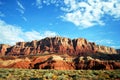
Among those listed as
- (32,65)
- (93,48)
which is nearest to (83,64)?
(32,65)

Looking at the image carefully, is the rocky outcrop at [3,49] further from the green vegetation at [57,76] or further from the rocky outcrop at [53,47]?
the green vegetation at [57,76]

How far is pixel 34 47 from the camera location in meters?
146

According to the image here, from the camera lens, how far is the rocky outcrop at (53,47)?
138 meters

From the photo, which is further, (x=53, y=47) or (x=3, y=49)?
(x=3, y=49)

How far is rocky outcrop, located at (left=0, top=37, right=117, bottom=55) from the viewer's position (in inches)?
5448

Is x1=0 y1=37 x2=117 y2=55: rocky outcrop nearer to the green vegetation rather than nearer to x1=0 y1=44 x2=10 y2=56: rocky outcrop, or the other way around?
x1=0 y1=44 x2=10 y2=56: rocky outcrop

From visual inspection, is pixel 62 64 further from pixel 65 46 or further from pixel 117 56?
pixel 65 46

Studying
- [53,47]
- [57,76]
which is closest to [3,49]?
[53,47]

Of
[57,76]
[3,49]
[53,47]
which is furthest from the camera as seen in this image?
[3,49]

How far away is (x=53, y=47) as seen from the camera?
139m

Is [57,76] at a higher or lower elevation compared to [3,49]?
lower

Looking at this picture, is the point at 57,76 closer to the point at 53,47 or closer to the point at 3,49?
the point at 53,47

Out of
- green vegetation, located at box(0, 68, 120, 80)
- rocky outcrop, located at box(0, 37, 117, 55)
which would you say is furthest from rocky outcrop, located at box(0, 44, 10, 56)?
green vegetation, located at box(0, 68, 120, 80)

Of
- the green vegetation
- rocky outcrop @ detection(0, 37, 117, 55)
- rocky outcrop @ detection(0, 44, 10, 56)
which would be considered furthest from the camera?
rocky outcrop @ detection(0, 44, 10, 56)
